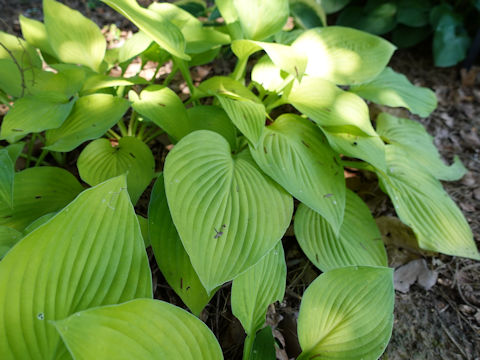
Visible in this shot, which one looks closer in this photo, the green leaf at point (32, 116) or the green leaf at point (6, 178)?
the green leaf at point (6, 178)

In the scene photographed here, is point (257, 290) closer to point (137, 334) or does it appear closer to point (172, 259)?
point (172, 259)

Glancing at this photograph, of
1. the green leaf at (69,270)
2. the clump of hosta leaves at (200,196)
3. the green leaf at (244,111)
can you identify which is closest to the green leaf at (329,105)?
the clump of hosta leaves at (200,196)

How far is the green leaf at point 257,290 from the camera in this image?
103 centimetres

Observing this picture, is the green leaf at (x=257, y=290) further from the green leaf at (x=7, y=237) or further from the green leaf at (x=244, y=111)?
the green leaf at (x=7, y=237)

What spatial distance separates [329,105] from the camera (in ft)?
4.89

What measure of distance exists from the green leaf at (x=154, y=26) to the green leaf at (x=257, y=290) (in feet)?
2.84

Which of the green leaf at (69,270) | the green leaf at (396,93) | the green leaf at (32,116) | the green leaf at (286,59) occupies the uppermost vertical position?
the green leaf at (286,59)

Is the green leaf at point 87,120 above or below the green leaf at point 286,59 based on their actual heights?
below

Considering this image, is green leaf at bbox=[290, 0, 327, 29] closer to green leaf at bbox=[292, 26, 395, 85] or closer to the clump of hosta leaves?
the clump of hosta leaves

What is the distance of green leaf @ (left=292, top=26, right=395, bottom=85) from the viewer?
1.62 m

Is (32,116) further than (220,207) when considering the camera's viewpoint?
Yes

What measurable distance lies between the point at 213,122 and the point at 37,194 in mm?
798

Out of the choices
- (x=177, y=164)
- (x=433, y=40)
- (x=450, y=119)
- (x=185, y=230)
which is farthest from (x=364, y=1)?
(x=185, y=230)

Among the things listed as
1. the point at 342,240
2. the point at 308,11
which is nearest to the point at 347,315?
the point at 342,240
